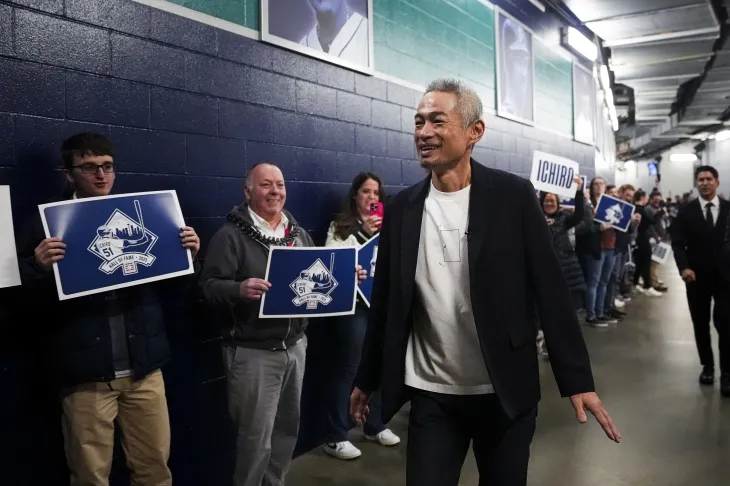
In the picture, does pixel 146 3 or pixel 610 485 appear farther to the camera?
pixel 610 485

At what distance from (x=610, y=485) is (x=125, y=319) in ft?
7.99

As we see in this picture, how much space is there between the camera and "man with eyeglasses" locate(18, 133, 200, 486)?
1948mm

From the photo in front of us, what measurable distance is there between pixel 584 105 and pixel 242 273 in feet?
23.3

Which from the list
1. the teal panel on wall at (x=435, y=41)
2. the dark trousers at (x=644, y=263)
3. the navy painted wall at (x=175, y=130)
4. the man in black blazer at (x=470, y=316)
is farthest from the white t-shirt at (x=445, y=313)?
the dark trousers at (x=644, y=263)

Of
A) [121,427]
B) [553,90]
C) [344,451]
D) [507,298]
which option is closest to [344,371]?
[344,451]

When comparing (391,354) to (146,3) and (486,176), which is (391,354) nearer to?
(486,176)

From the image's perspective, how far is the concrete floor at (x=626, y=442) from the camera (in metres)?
2.96

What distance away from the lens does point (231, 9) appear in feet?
9.37

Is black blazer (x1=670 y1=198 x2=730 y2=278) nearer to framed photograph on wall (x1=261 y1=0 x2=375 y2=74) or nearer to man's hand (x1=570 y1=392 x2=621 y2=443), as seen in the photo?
framed photograph on wall (x1=261 y1=0 x2=375 y2=74)

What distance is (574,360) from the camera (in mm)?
1509

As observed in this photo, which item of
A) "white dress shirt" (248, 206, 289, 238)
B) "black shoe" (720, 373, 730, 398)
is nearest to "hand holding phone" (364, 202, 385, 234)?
"white dress shirt" (248, 206, 289, 238)

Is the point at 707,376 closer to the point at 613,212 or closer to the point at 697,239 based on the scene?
the point at 697,239

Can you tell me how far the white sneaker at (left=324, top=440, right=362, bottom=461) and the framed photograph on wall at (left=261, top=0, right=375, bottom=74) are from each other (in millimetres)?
2254

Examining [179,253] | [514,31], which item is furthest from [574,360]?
[514,31]
